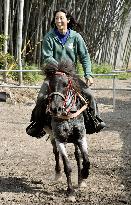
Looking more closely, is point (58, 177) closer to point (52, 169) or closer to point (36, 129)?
point (52, 169)

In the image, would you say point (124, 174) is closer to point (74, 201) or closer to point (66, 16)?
point (74, 201)

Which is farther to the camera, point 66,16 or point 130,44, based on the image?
point 130,44

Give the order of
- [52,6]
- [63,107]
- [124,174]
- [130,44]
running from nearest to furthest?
[63,107] < [124,174] < [52,6] < [130,44]

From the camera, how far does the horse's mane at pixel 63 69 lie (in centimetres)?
473

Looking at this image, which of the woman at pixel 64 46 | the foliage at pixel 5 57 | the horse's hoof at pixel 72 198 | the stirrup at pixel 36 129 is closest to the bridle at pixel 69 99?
the woman at pixel 64 46

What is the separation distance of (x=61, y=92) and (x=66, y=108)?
160mm

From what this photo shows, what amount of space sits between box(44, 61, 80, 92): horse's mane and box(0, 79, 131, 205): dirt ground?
1033mm

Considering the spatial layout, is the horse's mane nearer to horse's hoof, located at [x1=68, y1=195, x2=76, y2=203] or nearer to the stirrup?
the stirrup

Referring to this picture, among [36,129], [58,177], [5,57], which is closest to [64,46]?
[36,129]

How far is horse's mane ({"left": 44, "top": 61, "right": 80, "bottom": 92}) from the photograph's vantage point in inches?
186

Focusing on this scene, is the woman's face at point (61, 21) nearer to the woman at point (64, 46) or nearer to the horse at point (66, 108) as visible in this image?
the woman at point (64, 46)

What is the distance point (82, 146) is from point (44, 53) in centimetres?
95

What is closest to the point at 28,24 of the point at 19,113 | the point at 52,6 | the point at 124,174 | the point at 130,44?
the point at 52,6

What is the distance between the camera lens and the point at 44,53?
5.06m
